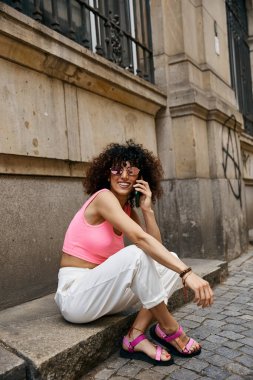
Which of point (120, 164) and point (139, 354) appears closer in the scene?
point (139, 354)

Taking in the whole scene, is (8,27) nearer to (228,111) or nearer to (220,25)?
(228,111)

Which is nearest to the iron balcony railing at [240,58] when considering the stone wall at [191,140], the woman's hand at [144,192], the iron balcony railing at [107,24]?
the stone wall at [191,140]

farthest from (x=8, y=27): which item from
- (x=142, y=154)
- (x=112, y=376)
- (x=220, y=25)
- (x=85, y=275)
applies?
(x=220, y=25)

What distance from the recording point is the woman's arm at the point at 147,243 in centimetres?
217

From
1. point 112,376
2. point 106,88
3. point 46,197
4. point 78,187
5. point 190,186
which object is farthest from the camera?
point 190,186

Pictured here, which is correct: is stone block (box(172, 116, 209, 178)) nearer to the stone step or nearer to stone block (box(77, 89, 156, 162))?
stone block (box(77, 89, 156, 162))

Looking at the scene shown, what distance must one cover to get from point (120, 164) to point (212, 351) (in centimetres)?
146

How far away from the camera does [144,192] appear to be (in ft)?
9.23

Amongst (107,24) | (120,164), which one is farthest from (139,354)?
(107,24)

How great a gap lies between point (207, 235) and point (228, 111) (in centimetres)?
214

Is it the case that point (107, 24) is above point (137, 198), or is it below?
above

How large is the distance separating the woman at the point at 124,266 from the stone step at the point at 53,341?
100mm

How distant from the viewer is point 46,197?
349 centimetres

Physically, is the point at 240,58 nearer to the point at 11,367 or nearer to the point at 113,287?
the point at 113,287
